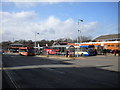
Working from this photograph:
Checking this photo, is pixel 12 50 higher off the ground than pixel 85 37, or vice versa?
pixel 85 37

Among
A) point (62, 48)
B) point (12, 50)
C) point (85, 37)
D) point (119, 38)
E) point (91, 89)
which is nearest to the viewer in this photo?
point (91, 89)

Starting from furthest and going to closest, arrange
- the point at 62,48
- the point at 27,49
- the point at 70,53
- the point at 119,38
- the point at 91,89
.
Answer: the point at 119,38
the point at 62,48
the point at 27,49
the point at 70,53
the point at 91,89

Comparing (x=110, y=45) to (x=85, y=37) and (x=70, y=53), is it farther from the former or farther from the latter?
(x=85, y=37)

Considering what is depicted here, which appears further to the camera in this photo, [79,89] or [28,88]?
[28,88]

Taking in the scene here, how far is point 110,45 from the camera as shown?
218 ft

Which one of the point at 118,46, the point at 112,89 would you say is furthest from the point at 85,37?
the point at 112,89

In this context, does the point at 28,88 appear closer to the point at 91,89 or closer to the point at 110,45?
the point at 91,89

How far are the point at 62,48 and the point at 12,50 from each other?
130ft

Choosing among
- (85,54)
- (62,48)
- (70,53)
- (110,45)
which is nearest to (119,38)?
Result: (110,45)

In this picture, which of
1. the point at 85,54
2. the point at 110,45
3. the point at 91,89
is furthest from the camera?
the point at 110,45

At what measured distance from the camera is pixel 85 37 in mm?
145500

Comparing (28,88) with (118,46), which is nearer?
(28,88)

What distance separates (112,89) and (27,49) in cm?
4715

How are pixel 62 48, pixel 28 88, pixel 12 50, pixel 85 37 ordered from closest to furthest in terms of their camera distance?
pixel 28 88 → pixel 62 48 → pixel 12 50 → pixel 85 37
